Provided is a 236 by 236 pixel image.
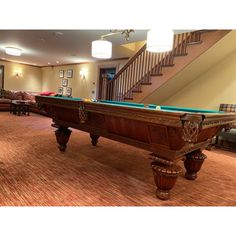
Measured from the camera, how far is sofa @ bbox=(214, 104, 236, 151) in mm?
4032

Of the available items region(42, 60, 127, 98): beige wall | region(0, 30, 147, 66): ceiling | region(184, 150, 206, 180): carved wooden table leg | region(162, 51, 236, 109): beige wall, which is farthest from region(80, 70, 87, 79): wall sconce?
region(184, 150, 206, 180): carved wooden table leg

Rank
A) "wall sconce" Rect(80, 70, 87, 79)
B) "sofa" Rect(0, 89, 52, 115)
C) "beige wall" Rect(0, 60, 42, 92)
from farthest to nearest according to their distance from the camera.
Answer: "beige wall" Rect(0, 60, 42, 92) < "wall sconce" Rect(80, 70, 87, 79) < "sofa" Rect(0, 89, 52, 115)

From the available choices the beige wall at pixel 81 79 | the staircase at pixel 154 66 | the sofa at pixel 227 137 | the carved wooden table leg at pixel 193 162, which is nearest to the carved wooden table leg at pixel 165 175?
the carved wooden table leg at pixel 193 162

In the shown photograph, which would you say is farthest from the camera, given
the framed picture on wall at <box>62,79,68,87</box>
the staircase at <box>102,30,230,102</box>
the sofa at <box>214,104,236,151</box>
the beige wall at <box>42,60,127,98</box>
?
the framed picture on wall at <box>62,79,68,87</box>

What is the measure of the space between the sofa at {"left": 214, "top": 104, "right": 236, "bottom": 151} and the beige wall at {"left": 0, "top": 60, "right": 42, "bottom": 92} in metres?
9.75

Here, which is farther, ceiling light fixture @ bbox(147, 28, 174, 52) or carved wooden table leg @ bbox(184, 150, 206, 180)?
carved wooden table leg @ bbox(184, 150, 206, 180)

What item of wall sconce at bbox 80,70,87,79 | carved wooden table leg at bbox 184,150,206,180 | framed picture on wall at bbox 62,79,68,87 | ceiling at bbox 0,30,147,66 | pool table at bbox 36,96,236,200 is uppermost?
ceiling at bbox 0,30,147,66

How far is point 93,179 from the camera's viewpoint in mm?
2299

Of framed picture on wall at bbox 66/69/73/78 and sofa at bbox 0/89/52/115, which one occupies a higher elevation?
framed picture on wall at bbox 66/69/73/78

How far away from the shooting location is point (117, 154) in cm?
333

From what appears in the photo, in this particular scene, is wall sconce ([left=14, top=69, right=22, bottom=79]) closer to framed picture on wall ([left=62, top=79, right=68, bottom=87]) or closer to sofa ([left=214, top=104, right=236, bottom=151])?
framed picture on wall ([left=62, top=79, right=68, bottom=87])

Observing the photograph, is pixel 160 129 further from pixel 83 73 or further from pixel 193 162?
pixel 83 73

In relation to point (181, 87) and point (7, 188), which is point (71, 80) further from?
point (7, 188)

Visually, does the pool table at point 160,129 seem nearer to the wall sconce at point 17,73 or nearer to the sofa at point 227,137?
the sofa at point 227,137
